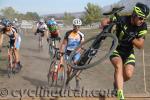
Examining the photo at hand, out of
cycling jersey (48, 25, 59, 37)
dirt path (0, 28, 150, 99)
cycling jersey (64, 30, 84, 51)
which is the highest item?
cycling jersey (48, 25, 59, 37)

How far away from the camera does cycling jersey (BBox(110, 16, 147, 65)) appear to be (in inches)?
314

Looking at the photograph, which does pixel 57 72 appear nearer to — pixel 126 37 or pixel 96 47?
pixel 96 47

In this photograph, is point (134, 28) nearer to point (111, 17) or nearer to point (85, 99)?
point (111, 17)

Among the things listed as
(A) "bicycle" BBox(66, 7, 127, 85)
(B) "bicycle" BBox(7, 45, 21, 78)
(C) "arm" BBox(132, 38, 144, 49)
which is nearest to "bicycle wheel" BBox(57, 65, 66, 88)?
(A) "bicycle" BBox(66, 7, 127, 85)

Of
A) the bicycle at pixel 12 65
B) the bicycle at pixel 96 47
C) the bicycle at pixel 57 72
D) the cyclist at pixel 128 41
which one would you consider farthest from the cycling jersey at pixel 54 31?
the cyclist at pixel 128 41

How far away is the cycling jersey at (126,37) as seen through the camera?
7.97m

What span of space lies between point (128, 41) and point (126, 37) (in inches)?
5.5

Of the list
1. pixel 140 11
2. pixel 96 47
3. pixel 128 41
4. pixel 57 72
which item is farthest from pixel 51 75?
pixel 140 11

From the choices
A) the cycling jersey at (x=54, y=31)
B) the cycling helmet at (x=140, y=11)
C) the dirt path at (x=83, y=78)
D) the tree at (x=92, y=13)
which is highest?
the tree at (x=92, y=13)

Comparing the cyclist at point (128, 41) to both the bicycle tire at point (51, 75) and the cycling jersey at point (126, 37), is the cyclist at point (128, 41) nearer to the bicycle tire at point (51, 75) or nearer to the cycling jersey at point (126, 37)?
the cycling jersey at point (126, 37)

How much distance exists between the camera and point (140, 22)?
7789 mm

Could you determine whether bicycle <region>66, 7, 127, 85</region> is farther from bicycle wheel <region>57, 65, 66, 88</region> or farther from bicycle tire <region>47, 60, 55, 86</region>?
bicycle tire <region>47, 60, 55, 86</region>

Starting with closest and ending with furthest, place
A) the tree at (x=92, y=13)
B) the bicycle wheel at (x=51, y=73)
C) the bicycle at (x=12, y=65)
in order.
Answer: the bicycle wheel at (x=51, y=73) → the bicycle at (x=12, y=65) → the tree at (x=92, y=13)

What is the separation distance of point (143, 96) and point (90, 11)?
110656mm
